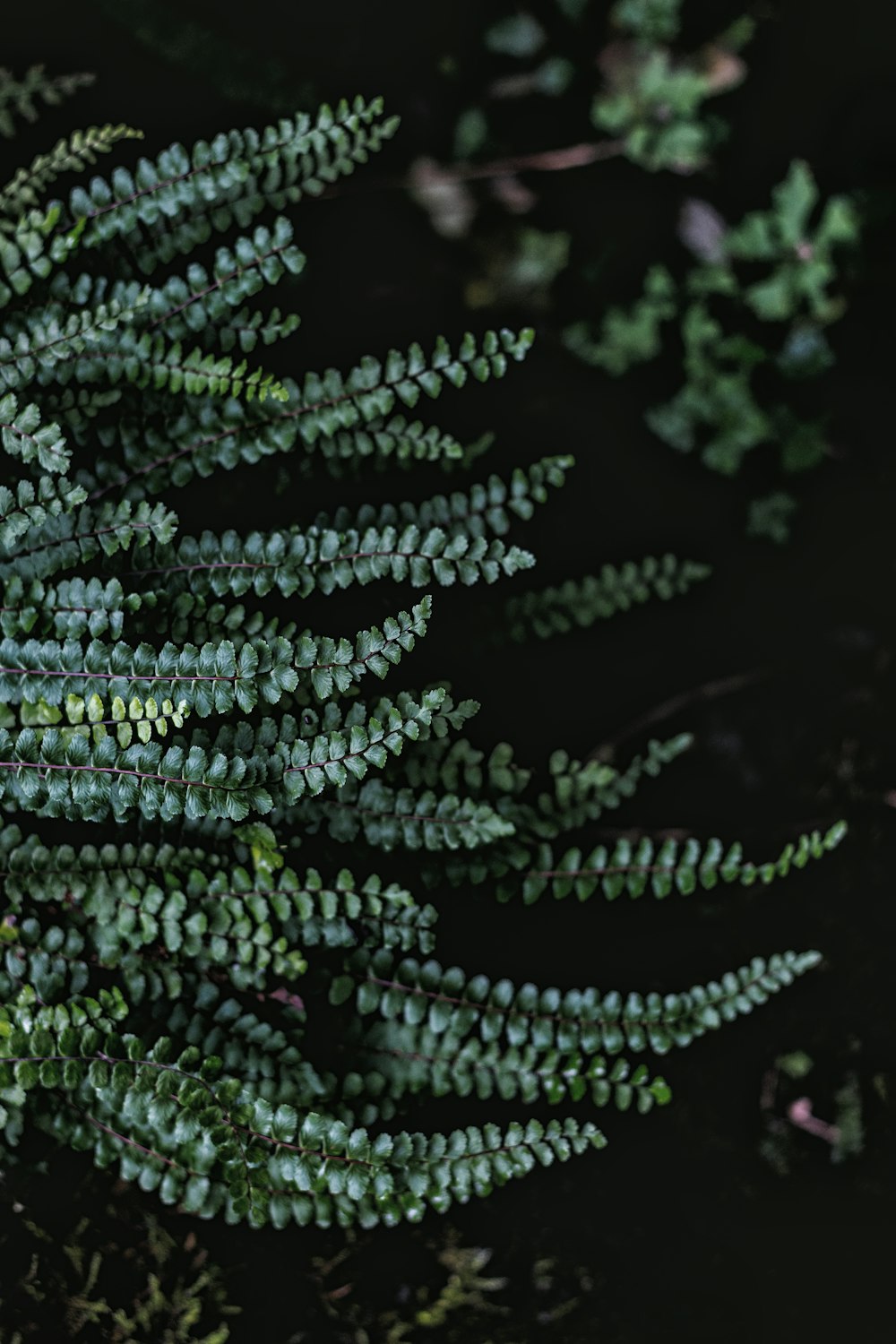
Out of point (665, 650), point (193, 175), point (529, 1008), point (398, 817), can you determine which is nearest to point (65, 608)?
point (398, 817)

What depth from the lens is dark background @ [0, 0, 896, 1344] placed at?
1.87 meters

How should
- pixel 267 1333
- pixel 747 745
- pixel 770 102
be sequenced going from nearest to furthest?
pixel 267 1333 → pixel 747 745 → pixel 770 102

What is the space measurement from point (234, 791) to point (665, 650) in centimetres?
143

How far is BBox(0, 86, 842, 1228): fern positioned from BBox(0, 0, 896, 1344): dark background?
0.87 feet

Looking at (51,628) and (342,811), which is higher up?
(51,628)

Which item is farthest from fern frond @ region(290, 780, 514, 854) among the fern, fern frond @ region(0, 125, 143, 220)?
fern frond @ region(0, 125, 143, 220)

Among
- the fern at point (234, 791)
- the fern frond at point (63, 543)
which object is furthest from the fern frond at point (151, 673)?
the fern frond at point (63, 543)

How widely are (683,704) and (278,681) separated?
136cm

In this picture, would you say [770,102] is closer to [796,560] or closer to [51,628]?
[796,560]

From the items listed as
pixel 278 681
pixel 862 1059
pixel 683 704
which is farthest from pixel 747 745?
pixel 278 681

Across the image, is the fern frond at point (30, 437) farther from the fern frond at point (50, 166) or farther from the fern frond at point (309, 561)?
the fern frond at point (50, 166)

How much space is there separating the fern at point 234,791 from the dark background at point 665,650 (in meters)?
0.26

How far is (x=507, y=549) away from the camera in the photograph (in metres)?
1.46

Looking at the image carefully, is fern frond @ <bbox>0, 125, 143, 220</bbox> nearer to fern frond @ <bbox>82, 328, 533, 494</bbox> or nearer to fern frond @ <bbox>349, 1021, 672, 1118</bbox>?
fern frond @ <bbox>82, 328, 533, 494</bbox>
